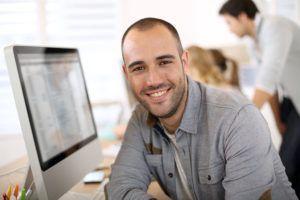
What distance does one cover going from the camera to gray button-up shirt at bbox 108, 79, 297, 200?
39.1 inches

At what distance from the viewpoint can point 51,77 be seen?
1130 millimetres

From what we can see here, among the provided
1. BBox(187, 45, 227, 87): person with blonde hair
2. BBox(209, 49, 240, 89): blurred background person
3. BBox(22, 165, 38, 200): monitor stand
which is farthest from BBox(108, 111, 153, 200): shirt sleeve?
BBox(209, 49, 240, 89): blurred background person

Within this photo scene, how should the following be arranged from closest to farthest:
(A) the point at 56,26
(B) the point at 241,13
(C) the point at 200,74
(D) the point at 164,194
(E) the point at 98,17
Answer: (D) the point at 164,194
(B) the point at 241,13
(C) the point at 200,74
(A) the point at 56,26
(E) the point at 98,17

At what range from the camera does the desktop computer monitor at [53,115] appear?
958mm

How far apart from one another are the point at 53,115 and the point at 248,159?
57 centimetres

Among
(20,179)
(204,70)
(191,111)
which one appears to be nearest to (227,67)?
(204,70)

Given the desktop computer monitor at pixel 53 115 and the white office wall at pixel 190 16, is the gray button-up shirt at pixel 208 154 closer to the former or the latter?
the desktop computer monitor at pixel 53 115

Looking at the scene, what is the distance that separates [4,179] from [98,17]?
259cm

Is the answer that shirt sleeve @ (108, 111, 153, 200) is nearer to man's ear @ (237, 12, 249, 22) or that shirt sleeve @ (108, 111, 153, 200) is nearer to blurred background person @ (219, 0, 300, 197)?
blurred background person @ (219, 0, 300, 197)

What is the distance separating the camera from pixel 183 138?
1169 mm

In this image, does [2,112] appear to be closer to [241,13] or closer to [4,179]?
[4,179]

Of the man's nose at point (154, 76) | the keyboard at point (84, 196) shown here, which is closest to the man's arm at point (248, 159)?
the man's nose at point (154, 76)

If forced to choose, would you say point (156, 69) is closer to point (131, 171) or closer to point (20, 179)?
point (131, 171)

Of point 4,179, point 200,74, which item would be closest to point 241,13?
point 200,74
